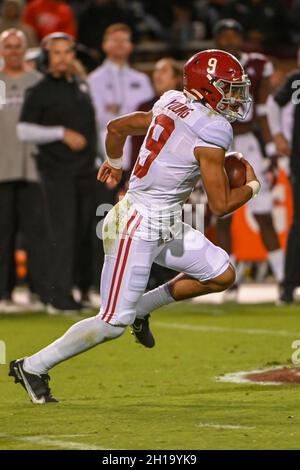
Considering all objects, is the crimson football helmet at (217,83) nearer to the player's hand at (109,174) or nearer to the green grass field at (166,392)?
the player's hand at (109,174)

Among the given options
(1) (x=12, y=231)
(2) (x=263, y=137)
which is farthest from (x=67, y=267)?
(2) (x=263, y=137)

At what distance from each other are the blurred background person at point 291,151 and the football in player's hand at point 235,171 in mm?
4489

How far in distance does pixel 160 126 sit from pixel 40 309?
4.88 meters

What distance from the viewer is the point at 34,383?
20.3ft

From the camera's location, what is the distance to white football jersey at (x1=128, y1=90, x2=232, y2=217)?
6062mm

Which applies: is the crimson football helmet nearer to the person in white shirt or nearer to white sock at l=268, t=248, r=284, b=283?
white sock at l=268, t=248, r=284, b=283

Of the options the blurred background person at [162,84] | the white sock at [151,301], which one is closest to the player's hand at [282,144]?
the blurred background person at [162,84]

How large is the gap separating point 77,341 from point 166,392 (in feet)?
2.53

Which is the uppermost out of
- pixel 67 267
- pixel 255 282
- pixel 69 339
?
pixel 69 339

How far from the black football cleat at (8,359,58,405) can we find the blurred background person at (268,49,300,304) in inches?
191

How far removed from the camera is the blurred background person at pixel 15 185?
10625mm

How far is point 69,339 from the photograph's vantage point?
610 cm
